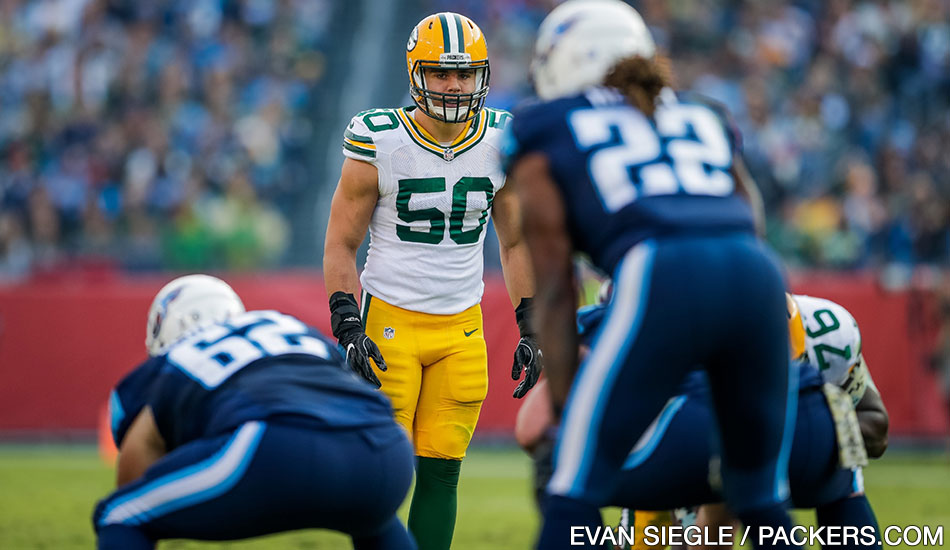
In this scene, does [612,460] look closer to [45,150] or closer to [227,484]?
[227,484]

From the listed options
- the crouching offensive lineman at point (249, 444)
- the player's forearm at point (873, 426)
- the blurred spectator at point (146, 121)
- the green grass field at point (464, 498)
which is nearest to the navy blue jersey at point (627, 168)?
the crouching offensive lineman at point (249, 444)

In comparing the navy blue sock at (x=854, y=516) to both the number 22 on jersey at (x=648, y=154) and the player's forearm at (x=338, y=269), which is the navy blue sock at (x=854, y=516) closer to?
the number 22 on jersey at (x=648, y=154)

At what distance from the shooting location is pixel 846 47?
14523mm

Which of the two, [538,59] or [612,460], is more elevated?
[538,59]

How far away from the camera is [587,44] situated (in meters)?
3.27

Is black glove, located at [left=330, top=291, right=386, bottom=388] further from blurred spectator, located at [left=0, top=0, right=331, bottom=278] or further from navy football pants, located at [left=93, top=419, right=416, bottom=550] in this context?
blurred spectator, located at [left=0, top=0, right=331, bottom=278]


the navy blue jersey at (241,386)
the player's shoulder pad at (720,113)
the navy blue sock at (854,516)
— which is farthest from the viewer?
the navy blue sock at (854,516)

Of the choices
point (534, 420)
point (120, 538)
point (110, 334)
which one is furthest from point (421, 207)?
point (110, 334)

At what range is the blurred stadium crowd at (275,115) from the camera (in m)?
12.5

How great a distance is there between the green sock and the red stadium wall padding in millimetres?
5533

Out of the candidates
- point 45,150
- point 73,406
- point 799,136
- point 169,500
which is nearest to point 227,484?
point 169,500

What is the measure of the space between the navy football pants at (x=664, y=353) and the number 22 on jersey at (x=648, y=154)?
0.46 feet

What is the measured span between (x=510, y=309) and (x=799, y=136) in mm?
4672

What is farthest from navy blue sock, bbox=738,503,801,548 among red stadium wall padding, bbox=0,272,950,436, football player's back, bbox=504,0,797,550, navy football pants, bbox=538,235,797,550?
red stadium wall padding, bbox=0,272,950,436
